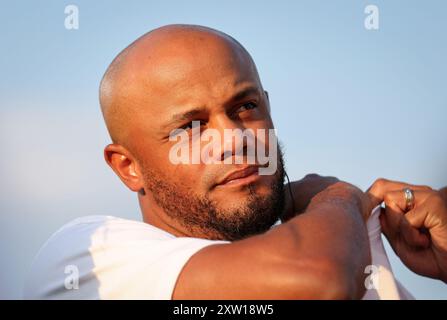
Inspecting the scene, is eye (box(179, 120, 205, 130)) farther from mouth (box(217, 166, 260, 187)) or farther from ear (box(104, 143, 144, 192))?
ear (box(104, 143, 144, 192))

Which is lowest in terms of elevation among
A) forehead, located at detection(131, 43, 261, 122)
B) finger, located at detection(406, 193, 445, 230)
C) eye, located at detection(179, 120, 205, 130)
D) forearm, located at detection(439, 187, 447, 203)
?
finger, located at detection(406, 193, 445, 230)

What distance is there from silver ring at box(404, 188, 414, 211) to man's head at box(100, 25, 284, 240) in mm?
714

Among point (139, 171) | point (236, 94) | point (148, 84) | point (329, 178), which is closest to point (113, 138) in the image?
point (139, 171)

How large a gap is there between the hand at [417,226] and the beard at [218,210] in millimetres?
565

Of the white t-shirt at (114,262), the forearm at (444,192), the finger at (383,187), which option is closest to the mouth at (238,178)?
the white t-shirt at (114,262)

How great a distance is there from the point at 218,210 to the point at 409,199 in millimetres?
1060

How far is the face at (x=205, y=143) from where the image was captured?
342 centimetres

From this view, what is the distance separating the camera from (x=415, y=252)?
3.62 metres

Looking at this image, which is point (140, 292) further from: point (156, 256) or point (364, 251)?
point (364, 251)

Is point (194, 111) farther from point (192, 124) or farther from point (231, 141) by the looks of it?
point (231, 141)

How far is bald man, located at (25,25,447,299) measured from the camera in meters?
2.40

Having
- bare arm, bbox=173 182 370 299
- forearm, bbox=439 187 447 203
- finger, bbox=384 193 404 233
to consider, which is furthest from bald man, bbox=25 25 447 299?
forearm, bbox=439 187 447 203

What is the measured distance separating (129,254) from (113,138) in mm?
1451

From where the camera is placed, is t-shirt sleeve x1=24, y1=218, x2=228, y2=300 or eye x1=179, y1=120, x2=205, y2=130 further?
eye x1=179, y1=120, x2=205, y2=130
